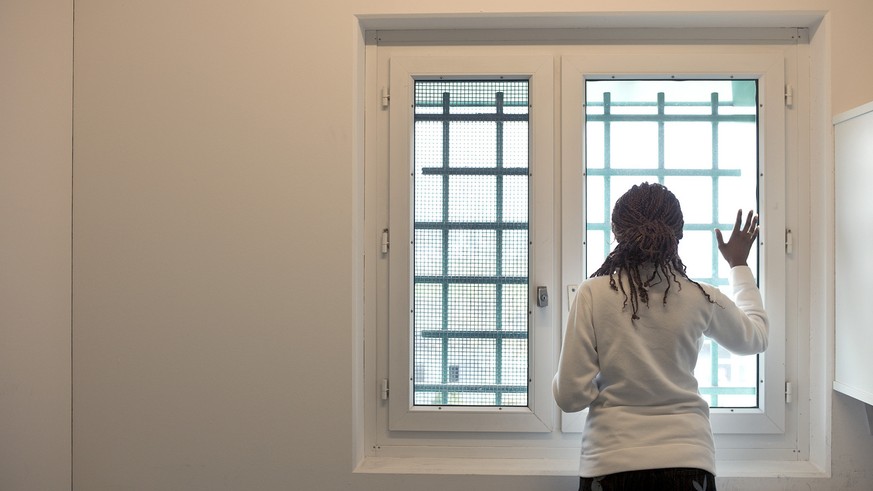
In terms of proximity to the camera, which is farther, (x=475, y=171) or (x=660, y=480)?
(x=475, y=171)

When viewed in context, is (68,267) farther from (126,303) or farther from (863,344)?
(863,344)

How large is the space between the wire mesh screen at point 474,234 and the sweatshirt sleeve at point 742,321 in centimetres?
66

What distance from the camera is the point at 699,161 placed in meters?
2.18

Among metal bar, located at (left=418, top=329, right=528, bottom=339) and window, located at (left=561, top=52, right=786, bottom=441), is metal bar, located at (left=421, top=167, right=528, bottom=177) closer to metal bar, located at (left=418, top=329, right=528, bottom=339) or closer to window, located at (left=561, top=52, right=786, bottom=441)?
window, located at (left=561, top=52, right=786, bottom=441)

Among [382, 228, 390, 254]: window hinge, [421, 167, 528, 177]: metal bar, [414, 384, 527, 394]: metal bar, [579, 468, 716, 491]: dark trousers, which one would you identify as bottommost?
[579, 468, 716, 491]: dark trousers

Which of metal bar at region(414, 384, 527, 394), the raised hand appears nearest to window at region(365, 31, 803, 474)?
metal bar at region(414, 384, 527, 394)

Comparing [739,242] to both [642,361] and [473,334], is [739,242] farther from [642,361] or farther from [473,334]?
[473,334]

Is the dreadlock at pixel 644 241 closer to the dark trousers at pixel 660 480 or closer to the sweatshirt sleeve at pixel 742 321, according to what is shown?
the sweatshirt sleeve at pixel 742 321

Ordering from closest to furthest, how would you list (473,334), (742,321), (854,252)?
1. (742,321)
2. (854,252)
3. (473,334)

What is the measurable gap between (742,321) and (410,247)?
1081 mm

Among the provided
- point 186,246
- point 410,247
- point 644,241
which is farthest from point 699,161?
point 186,246

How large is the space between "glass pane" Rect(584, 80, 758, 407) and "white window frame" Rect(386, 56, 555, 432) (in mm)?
218

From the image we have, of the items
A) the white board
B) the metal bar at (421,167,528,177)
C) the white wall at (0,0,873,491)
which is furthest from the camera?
the metal bar at (421,167,528,177)

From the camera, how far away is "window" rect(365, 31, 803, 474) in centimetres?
217
